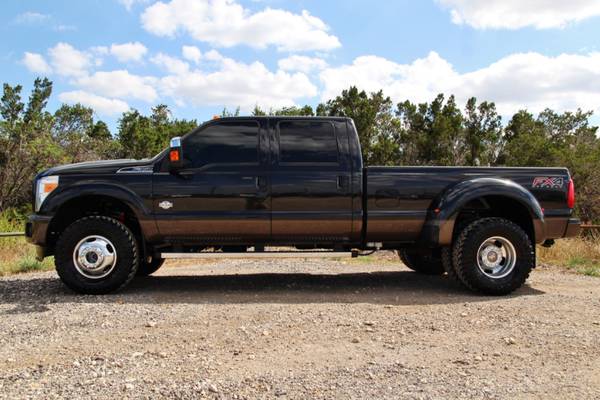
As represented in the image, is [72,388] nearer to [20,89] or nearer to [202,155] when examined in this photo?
[202,155]

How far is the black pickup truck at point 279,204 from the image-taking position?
565 centimetres

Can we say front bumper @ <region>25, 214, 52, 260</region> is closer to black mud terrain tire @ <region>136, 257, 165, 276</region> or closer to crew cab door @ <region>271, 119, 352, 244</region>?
black mud terrain tire @ <region>136, 257, 165, 276</region>

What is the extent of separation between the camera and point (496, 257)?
5.86 meters

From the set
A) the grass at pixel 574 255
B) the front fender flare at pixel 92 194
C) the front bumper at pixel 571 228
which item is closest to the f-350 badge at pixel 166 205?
the front fender flare at pixel 92 194

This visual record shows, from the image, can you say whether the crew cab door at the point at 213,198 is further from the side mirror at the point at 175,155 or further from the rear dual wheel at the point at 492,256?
the rear dual wheel at the point at 492,256

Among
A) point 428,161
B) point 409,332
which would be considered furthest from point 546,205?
point 428,161

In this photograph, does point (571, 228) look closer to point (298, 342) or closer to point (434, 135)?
point (298, 342)

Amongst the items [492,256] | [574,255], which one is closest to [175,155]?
[492,256]

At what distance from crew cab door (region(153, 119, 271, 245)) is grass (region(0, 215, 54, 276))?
342 centimetres

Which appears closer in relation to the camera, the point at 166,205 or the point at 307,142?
the point at 166,205

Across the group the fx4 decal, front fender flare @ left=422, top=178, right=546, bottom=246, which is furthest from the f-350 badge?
the fx4 decal

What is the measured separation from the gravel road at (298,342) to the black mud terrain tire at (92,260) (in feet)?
0.53

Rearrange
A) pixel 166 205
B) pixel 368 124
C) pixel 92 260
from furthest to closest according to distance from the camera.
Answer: pixel 368 124 → pixel 166 205 → pixel 92 260

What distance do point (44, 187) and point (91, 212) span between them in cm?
59
